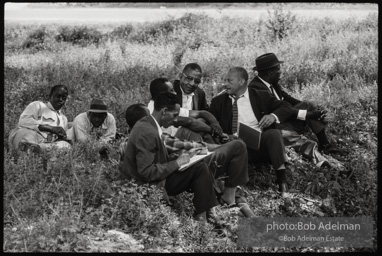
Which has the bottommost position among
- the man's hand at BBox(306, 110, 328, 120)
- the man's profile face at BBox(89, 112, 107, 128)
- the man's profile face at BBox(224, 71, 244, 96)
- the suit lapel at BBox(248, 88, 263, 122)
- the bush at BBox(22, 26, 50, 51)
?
the bush at BBox(22, 26, 50, 51)

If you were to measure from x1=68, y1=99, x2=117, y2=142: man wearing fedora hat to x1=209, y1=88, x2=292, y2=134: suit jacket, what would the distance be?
1.33 m

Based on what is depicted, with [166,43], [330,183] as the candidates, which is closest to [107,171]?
[330,183]

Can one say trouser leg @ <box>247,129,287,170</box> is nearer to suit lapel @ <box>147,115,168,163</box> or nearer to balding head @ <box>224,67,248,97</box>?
balding head @ <box>224,67,248,97</box>

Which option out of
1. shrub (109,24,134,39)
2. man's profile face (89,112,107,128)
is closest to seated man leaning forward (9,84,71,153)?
man's profile face (89,112,107,128)

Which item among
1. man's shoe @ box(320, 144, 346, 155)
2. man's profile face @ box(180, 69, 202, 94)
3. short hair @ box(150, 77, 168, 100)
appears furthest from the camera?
man's shoe @ box(320, 144, 346, 155)

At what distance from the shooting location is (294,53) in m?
11.7

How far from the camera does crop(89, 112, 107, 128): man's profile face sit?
7586mm

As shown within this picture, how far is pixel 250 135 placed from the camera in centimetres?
690

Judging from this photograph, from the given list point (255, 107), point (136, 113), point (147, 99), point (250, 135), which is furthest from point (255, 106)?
point (147, 99)

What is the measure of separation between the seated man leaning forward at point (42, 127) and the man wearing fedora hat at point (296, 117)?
7.99ft

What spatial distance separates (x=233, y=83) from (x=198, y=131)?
0.82m

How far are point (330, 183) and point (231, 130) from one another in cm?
132

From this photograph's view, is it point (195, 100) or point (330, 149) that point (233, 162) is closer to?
point (195, 100)

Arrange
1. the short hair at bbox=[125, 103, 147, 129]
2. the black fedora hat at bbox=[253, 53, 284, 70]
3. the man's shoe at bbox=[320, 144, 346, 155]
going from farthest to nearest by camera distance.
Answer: the man's shoe at bbox=[320, 144, 346, 155] < the black fedora hat at bbox=[253, 53, 284, 70] < the short hair at bbox=[125, 103, 147, 129]
